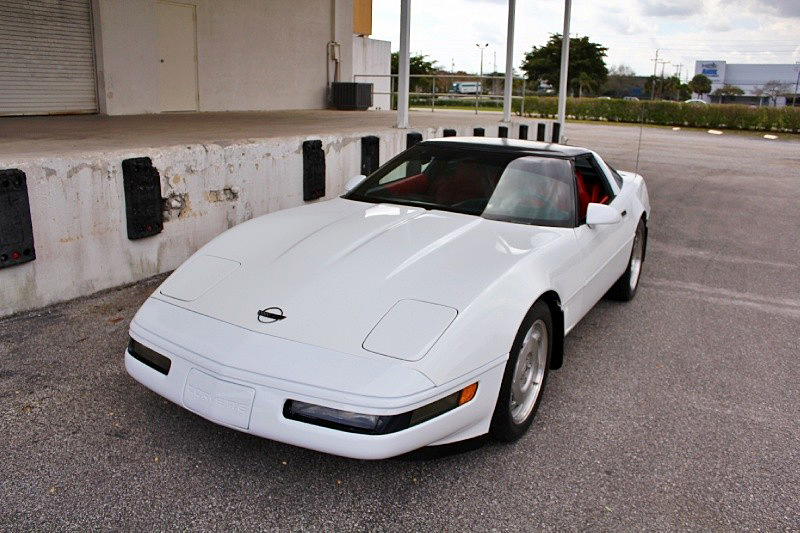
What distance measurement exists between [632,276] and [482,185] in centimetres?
193

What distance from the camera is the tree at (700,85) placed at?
9331cm

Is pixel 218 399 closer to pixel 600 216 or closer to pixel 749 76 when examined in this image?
pixel 600 216

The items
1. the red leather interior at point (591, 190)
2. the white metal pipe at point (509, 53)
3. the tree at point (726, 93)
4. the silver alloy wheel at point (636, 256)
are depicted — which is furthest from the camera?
the tree at point (726, 93)

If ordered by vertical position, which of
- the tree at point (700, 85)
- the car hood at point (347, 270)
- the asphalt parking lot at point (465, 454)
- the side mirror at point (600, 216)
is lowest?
the asphalt parking lot at point (465, 454)

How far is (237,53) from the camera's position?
48.5ft

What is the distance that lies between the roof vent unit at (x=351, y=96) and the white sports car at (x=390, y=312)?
13389mm

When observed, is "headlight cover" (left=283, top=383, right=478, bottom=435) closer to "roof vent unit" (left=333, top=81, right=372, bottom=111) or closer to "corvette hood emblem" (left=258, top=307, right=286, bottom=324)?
"corvette hood emblem" (left=258, top=307, right=286, bottom=324)

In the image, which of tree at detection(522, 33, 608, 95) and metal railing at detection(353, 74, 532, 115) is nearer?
metal railing at detection(353, 74, 532, 115)

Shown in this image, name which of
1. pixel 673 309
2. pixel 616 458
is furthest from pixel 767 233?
pixel 616 458

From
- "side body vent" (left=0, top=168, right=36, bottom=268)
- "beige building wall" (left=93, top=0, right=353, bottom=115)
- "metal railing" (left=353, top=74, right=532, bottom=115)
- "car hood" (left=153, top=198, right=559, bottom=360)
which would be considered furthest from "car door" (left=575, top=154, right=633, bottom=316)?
"metal railing" (left=353, top=74, right=532, bottom=115)

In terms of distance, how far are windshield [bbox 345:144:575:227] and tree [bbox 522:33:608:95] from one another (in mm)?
69482

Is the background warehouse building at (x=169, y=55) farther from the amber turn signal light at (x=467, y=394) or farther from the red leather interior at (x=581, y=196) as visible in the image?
the amber turn signal light at (x=467, y=394)

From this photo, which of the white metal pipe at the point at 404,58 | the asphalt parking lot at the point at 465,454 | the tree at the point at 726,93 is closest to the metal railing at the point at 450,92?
the white metal pipe at the point at 404,58

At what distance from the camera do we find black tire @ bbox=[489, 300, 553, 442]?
293cm
